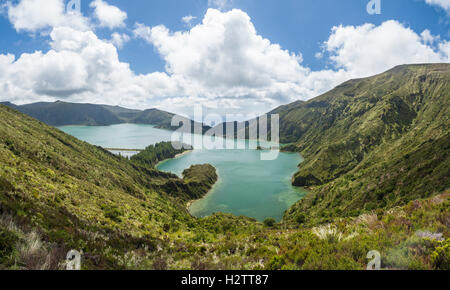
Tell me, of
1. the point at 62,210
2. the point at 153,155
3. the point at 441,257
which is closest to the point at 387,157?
the point at 441,257

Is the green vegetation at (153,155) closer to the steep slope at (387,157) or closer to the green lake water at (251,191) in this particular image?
the green lake water at (251,191)

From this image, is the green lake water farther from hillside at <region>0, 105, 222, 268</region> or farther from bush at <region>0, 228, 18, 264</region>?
bush at <region>0, 228, 18, 264</region>

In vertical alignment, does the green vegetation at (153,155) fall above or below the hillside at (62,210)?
below

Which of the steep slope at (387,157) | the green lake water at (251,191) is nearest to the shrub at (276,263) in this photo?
the steep slope at (387,157)

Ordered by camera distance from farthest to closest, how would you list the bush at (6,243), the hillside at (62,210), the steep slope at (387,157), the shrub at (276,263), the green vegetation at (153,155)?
1. the green vegetation at (153,155)
2. the steep slope at (387,157)
3. the hillside at (62,210)
4. the shrub at (276,263)
5. the bush at (6,243)

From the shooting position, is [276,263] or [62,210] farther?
[62,210]

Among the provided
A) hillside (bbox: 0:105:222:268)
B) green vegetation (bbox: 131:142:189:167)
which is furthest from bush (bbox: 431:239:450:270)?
green vegetation (bbox: 131:142:189:167)

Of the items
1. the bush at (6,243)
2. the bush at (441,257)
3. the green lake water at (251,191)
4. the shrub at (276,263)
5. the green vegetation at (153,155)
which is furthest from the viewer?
the green vegetation at (153,155)

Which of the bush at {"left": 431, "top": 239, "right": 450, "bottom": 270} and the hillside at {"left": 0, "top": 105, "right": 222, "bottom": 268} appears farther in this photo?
the hillside at {"left": 0, "top": 105, "right": 222, "bottom": 268}

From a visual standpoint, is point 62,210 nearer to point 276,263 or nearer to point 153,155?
point 276,263
